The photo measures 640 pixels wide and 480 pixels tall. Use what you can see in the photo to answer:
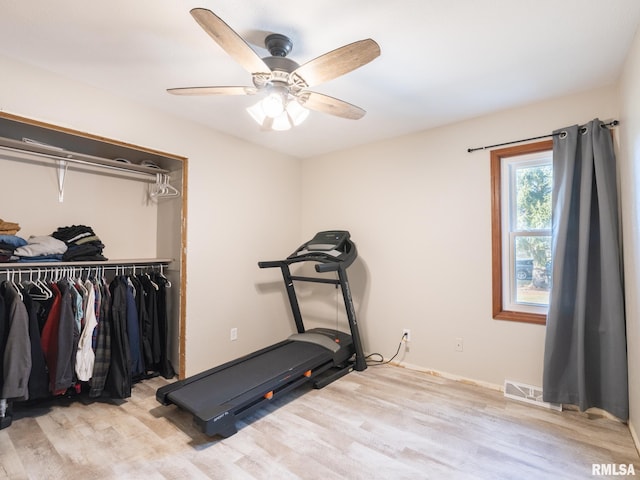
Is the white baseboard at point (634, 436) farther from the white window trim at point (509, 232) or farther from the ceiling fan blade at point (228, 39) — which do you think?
the ceiling fan blade at point (228, 39)

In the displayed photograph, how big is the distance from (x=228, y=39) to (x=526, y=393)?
3186 millimetres

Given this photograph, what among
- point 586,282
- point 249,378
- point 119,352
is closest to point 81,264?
point 119,352

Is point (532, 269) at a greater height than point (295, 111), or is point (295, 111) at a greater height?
point (295, 111)

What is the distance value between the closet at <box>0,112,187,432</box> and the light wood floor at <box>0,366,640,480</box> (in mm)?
907

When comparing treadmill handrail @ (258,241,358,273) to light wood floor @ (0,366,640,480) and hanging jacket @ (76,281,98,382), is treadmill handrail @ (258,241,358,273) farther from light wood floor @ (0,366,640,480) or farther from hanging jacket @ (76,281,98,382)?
hanging jacket @ (76,281,98,382)

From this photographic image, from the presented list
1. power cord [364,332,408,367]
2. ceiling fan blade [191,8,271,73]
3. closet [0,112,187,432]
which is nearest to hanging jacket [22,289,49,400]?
closet [0,112,187,432]

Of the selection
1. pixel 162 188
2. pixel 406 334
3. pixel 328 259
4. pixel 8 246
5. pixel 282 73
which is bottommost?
pixel 406 334

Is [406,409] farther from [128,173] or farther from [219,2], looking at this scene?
[128,173]

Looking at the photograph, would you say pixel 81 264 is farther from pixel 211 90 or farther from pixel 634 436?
pixel 634 436

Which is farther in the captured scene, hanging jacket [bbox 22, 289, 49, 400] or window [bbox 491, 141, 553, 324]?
window [bbox 491, 141, 553, 324]

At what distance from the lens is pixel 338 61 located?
153cm

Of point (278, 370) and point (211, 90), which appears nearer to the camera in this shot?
point (211, 90)

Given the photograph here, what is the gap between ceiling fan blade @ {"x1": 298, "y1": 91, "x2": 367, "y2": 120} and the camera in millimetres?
1917

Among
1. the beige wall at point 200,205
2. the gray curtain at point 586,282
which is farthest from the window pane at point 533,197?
the beige wall at point 200,205
